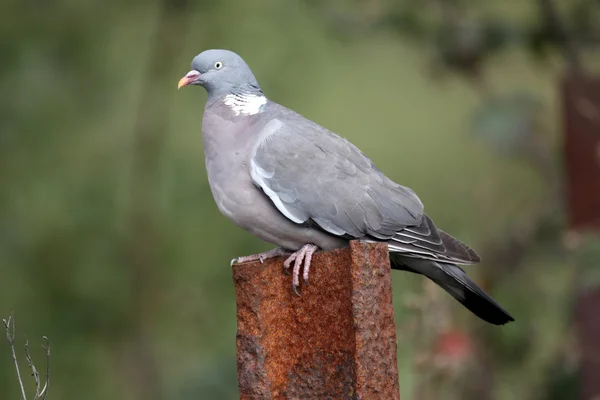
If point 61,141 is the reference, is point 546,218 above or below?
below

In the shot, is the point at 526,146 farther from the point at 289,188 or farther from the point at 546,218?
the point at 289,188

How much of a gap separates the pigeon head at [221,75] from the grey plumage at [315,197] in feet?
0.61

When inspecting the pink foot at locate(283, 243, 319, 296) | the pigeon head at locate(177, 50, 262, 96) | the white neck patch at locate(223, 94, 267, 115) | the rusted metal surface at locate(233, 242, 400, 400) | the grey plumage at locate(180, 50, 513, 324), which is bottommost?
the rusted metal surface at locate(233, 242, 400, 400)

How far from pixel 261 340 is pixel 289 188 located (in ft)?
2.15

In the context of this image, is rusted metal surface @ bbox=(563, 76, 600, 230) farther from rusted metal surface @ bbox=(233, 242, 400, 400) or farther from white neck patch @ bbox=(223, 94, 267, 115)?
rusted metal surface @ bbox=(233, 242, 400, 400)

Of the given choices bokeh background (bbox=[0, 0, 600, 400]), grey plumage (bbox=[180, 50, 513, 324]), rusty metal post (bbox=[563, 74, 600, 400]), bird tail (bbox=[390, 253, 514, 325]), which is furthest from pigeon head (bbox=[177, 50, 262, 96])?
bokeh background (bbox=[0, 0, 600, 400])

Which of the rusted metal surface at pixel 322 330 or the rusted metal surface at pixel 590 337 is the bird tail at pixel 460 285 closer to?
the rusted metal surface at pixel 322 330

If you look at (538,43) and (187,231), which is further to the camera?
(187,231)

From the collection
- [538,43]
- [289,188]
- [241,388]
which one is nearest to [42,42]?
[538,43]

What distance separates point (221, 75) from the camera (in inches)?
154

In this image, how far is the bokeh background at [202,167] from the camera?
7000mm

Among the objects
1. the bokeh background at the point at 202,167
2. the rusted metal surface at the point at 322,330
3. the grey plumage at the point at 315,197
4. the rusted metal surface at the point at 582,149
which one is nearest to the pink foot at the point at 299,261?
the rusted metal surface at the point at 322,330

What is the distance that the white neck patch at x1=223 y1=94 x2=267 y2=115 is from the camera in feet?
12.6

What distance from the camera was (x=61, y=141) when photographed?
27.4 feet
